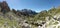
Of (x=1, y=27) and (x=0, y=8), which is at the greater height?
(x=0, y=8)

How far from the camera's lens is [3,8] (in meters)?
182

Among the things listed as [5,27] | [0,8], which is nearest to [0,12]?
[0,8]

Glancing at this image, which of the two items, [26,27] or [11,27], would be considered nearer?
[26,27]

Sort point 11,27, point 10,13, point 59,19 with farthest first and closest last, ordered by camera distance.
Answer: point 10,13, point 11,27, point 59,19

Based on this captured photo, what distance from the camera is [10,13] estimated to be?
621 feet

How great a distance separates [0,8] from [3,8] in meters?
5.44

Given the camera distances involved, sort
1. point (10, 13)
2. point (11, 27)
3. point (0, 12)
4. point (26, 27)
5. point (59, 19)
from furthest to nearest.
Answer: point (10, 13)
point (0, 12)
point (11, 27)
point (26, 27)
point (59, 19)

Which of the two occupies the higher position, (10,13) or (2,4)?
(2,4)

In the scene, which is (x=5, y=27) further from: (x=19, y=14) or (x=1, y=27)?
(x=19, y=14)

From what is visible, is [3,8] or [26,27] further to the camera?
[3,8]

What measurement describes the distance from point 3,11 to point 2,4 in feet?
34.4

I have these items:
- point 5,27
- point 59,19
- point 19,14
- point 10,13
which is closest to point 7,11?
point 10,13

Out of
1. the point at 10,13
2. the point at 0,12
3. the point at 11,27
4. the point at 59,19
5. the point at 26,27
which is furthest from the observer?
the point at 10,13

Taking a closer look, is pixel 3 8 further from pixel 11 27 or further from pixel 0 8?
pixel 11 27
